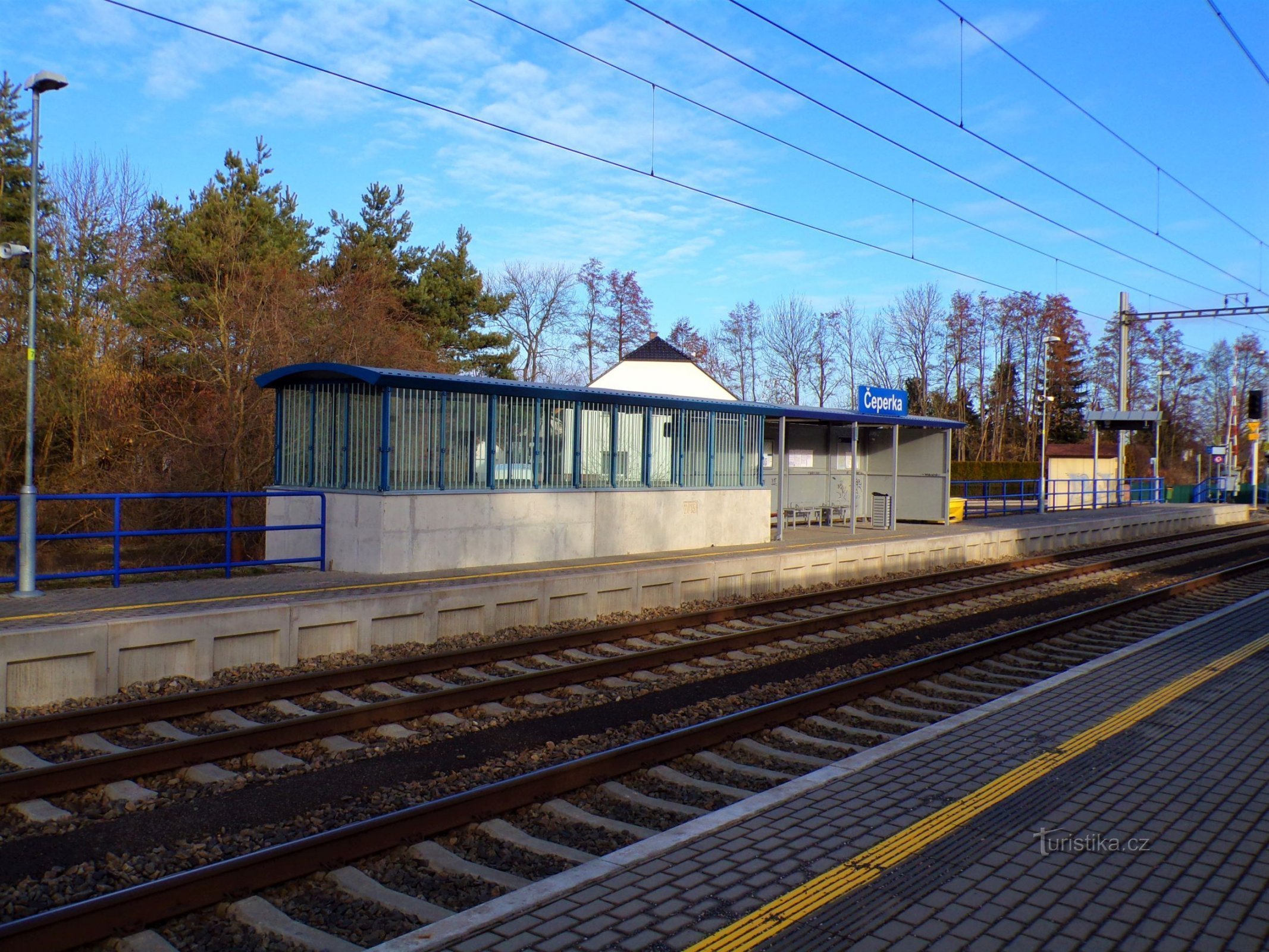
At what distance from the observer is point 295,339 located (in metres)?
27.7

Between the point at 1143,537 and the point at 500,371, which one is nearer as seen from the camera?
the point at 1143,537

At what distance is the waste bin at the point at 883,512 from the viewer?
24.8m

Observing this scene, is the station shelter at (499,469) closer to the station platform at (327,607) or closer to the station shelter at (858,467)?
the station platform at (327,607)

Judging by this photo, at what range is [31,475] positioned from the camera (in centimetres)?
1161

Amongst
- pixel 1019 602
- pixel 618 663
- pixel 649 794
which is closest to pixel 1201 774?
pixel 649 794

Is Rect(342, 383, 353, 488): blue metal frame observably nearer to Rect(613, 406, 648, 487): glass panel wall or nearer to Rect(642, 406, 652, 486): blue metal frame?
Rect(613, 406, 648, 487): glass panel wall

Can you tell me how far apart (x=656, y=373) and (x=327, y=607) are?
103 feet

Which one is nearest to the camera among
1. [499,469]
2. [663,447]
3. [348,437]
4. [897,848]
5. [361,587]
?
[897,848]

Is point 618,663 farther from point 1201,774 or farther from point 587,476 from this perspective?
point 587,476

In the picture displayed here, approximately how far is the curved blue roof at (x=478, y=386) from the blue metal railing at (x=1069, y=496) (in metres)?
17.4

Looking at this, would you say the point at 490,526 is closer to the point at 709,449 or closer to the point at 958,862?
the point at 709,449

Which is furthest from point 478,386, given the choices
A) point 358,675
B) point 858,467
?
point 858,467

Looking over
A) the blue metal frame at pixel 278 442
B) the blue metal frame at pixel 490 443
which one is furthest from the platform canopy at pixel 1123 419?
the blue metal frame at pixel 278 442

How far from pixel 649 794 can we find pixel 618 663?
374 cm
